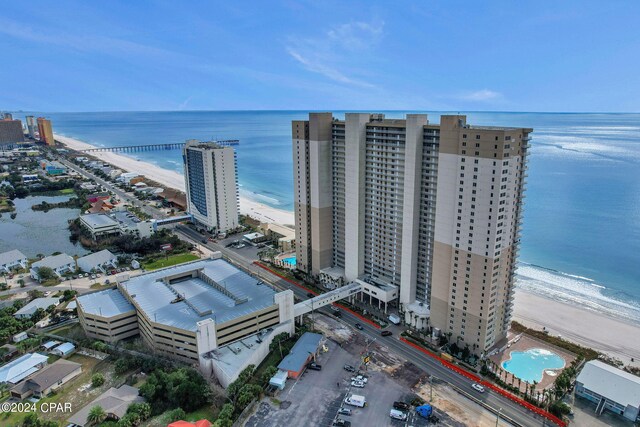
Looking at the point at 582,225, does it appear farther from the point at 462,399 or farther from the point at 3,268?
the point at 3,268

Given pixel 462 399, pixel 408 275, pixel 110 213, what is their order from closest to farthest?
pixel 462 399 → pixel 408 275 → pixel 110 213

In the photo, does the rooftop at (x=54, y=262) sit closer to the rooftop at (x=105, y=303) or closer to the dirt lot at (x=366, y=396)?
the rooftop at (x=105, y=303)

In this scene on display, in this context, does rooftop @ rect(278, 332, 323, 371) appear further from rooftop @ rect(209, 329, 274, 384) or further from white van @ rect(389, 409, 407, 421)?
white van @ rect(389, 409, 407, 421)

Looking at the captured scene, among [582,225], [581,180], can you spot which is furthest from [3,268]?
[581,180]

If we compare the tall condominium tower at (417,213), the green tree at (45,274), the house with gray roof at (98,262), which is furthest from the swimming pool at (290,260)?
the green tree at (45,274)

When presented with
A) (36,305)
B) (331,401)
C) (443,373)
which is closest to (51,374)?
(36,305)

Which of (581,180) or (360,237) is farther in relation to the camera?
(581,180)

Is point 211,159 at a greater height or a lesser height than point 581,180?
greater
